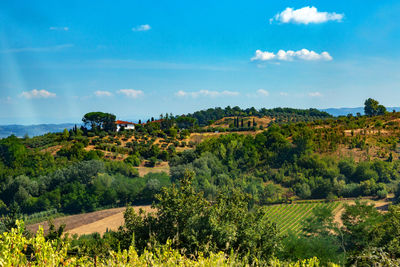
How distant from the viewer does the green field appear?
30.7m

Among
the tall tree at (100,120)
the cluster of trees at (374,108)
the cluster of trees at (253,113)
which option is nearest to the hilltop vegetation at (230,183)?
the tall tree at (100,120)

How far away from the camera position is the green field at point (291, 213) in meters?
30.7

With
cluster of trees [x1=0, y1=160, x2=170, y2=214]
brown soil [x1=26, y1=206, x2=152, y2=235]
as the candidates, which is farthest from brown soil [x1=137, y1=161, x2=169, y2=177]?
brown soil [x1=26, y1=206, x2=152, y2=235]

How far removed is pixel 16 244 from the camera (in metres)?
5.88

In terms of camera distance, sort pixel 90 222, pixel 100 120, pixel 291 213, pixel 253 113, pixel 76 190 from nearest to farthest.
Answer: pixel 90 222 → pixel 291 213 → pixel 76 190 → pixel 100 120 → pixel 253 113

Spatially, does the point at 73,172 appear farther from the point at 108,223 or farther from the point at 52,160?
the point at 108,223

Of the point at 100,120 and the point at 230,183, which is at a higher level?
the point at 100,120

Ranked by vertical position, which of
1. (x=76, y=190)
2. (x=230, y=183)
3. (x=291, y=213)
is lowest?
(x=291, y=213)

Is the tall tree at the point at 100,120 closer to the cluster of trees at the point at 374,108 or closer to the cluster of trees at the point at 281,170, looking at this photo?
the cluster of trees at the point at 281,170

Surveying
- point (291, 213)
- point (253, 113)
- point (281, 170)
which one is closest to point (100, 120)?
point (281, 170)

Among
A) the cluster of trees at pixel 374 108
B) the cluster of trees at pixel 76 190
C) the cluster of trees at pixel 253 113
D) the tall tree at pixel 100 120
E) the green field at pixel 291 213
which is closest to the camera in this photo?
the green field at pixel 291 213

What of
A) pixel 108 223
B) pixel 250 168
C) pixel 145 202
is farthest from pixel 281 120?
pixel 108 223

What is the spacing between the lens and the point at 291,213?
3391 centimetres

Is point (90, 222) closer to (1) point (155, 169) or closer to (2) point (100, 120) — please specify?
(1) point (155, 169)
